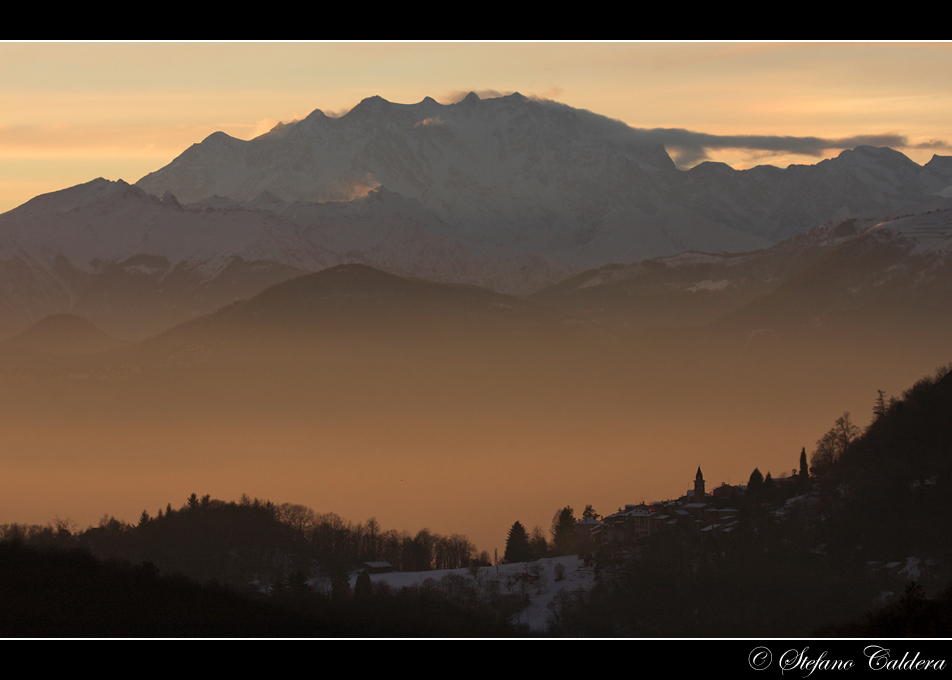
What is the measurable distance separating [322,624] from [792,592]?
263 ft

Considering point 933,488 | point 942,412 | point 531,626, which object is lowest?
point 531,626

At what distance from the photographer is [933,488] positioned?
189m

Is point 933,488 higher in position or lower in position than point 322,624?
higher
